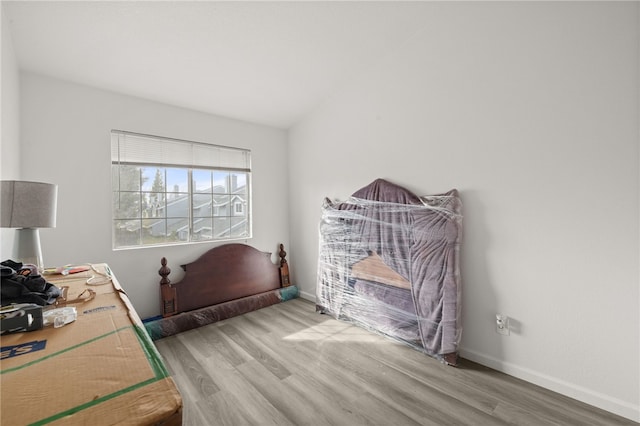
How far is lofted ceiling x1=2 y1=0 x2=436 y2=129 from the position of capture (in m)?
1.80

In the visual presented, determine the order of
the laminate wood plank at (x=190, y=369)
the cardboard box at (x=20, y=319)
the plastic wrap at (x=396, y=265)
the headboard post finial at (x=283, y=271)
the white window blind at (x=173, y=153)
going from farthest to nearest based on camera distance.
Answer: the headboard post finial at (x=283, y=271), the white window blind at (x=173, y=153), the plastic wrap at (x=396, y=265), the laminate wood plank at (x=190, y=369), the cardboard box at (x=20, y=319)

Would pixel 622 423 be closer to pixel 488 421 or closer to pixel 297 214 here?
pixel 488 421

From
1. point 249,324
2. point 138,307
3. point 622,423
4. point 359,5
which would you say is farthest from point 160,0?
point 622,423

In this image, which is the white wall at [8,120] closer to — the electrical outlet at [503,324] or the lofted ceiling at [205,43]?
the lofted ceiling at [205,43]

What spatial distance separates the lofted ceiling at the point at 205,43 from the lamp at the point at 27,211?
1.18m

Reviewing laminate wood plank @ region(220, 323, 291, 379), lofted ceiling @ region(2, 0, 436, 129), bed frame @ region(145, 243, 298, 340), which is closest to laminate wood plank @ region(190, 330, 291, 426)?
laminate wood plank @ region(220, 323, 291, 379)

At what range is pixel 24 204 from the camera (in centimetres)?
143

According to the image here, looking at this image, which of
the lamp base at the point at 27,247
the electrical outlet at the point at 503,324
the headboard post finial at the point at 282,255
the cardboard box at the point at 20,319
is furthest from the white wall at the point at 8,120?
the electrical outlet at the point at 503,324

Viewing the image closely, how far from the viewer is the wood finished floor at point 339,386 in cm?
153

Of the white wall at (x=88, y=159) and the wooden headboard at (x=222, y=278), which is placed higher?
the white wall at (x=88, y=159)

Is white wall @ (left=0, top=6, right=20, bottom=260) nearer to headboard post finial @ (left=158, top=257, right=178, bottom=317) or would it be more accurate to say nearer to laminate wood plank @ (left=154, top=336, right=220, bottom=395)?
headboard post finial @ (left=158, top=257, right=178, bottom=317)

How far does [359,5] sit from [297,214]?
7.86 feet

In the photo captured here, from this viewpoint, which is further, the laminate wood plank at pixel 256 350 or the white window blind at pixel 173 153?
the white window blind at pixel 173 153

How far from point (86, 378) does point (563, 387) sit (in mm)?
2495
